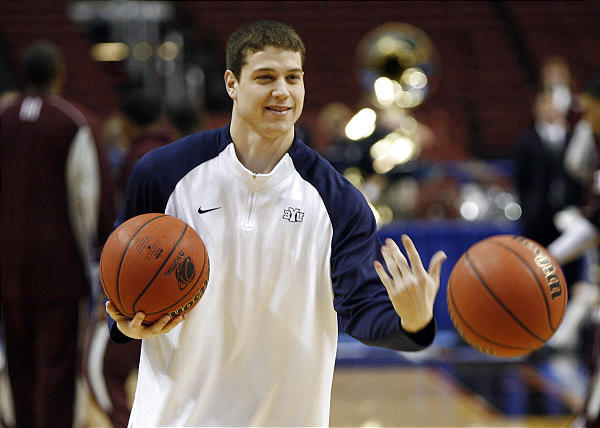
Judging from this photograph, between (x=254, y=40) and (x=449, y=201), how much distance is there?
316 inches

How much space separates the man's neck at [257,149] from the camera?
258 cm

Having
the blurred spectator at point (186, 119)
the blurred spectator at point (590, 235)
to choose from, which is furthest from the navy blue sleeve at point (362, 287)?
the blurred spectator at point (186, 119)

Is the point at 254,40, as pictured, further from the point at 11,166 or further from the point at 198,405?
the point at 11,166

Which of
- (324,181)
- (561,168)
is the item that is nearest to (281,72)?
(324,181)

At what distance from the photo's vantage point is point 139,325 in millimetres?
2338

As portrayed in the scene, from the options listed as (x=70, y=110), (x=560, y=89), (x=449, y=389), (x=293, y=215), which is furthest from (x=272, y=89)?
(x=560, y=89)

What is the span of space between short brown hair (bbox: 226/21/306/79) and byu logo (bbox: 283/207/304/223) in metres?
0.45

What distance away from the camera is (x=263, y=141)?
2578 millimetres

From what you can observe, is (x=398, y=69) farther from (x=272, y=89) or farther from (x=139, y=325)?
(x=139, y=325)

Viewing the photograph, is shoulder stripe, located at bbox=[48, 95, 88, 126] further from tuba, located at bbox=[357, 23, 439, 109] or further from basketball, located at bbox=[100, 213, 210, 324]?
tuba, located at bbox=[357, 23, 439, 109]

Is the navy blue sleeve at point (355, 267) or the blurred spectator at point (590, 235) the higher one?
the navy blue sleeve at point (355, 267)

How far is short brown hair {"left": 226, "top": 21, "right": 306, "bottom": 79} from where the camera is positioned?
2.46 meters

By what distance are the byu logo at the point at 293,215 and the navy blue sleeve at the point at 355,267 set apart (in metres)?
0.09

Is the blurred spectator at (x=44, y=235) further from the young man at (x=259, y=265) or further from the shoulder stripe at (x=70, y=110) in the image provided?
the young man at (x=259, y=265)
